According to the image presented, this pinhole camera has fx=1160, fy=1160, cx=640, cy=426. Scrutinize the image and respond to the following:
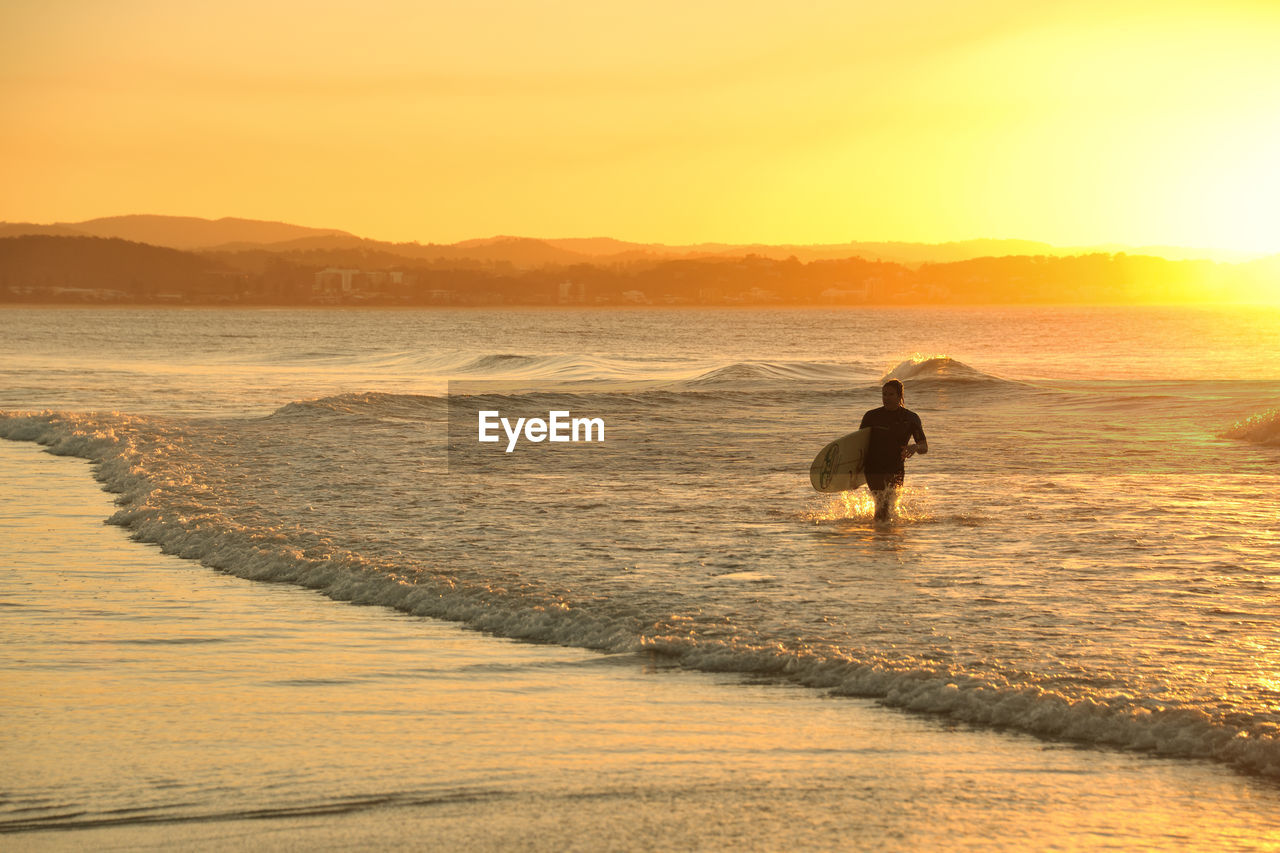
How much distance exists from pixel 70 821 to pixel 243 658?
252 centimetres

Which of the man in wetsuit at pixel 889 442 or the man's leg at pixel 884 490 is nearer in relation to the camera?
the man in wetsuit at pixel 889 442

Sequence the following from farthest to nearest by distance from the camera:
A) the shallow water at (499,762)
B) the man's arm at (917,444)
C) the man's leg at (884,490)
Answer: the man's leg at (884,490) < the man's arm at (917,444) < the shallow water at (499,762)

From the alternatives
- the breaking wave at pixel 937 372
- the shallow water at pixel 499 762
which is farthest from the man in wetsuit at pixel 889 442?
the breaking wave at pixel 937 372

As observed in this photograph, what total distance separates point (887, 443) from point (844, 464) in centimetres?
66

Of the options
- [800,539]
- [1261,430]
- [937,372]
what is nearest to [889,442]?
[800,539]

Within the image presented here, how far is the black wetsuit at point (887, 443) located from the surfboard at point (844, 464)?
0.10 m

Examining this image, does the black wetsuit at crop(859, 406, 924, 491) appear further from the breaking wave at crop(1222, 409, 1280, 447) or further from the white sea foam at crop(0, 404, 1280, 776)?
the breaking wave at crop(1222, 409, 1280, 447)

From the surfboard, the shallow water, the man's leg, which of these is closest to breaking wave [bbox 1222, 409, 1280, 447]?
the man's leg

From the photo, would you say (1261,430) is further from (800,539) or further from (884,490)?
(800,539)

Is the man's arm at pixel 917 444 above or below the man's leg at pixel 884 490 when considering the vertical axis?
above

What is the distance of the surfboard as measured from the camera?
42.8 ft

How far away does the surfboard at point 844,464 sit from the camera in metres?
13.0

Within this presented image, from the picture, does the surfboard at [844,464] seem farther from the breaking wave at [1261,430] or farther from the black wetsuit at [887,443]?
the breaking wave at [1261,430]

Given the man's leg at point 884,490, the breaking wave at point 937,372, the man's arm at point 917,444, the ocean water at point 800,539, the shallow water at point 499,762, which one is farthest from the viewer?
the breaking wave at point 937,372
